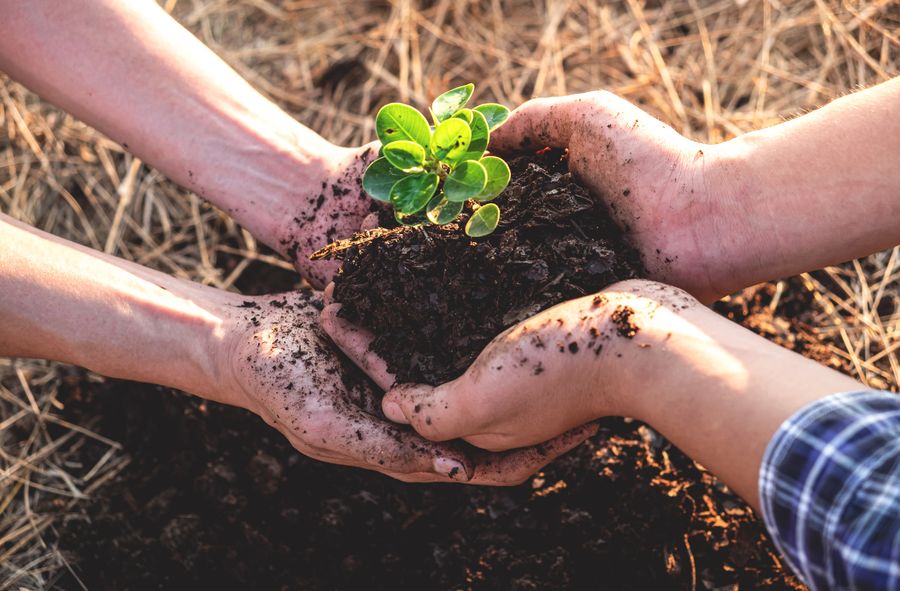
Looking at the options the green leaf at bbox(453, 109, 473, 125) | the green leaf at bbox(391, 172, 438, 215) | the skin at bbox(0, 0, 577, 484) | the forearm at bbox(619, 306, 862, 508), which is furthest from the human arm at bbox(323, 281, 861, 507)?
the green leaf at bbox(453, 109, 473, 125)

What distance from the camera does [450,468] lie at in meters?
1.79

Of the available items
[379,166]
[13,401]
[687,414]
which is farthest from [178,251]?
[687,414]

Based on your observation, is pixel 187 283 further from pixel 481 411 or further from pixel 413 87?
pixel 413 87

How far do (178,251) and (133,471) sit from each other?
925 mm

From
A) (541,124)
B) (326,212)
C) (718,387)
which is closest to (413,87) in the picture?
(326,212)

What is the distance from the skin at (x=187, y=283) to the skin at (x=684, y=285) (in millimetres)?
117

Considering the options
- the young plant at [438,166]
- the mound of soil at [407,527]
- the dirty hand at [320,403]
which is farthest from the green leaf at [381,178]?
the mound of soil at [407,527]

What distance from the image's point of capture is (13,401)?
8.54 feet

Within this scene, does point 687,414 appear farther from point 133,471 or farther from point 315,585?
point 133,471

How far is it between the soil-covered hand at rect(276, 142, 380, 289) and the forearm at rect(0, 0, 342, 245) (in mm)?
13

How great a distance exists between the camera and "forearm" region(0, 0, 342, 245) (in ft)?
7.30

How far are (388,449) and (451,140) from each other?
769mm

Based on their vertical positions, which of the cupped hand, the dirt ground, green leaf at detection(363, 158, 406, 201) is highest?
green leaf at detection(363, 158, 406, 201)

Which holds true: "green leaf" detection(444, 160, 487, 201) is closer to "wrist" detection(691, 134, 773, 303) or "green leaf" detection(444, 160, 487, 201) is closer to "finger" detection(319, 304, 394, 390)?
"finger" detection(319, 304, 394, 390)
